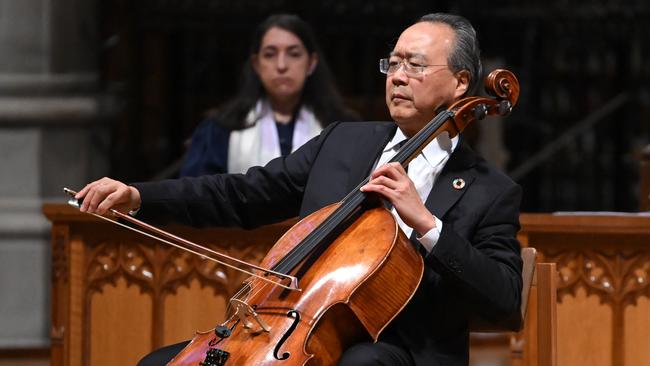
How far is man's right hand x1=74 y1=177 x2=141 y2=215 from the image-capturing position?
4.16 meters

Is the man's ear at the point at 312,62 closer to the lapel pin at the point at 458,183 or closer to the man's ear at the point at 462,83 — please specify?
the man's ear at the point at 462,83

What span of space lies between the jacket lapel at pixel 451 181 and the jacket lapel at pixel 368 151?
20 cm

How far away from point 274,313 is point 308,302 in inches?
3.5

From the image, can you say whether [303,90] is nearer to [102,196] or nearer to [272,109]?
[272,109]

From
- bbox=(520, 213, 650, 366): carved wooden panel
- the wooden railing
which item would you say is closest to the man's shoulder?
the wooden railing

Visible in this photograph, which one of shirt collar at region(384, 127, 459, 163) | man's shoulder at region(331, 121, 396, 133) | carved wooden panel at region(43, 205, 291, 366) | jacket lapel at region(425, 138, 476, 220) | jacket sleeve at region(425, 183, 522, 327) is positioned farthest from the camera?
carved wooden panel at region(43, 205, 291, 366)

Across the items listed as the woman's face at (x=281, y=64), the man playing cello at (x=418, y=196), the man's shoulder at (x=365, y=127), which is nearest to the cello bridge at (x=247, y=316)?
the man playing cello at (x=418, y=196)

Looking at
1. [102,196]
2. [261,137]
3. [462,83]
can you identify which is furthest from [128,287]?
[462,83]

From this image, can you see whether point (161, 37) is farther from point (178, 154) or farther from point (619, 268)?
point (619, 268)

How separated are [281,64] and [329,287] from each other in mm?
2516

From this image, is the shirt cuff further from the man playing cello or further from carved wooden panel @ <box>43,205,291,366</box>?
carved wooden panel @ <box>43,205,291,366</box>

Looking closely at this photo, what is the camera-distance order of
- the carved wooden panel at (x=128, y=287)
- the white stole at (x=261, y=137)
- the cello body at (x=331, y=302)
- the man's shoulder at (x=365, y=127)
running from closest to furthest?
the cello body at (x=331, y=302) < the man's shoulder at (x=365, y=127) < the carved wooden panel at (x=128, y=287) < the white stole at (x=261, y=137)

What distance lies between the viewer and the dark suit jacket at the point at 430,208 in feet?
13.6

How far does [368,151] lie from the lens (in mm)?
4535
